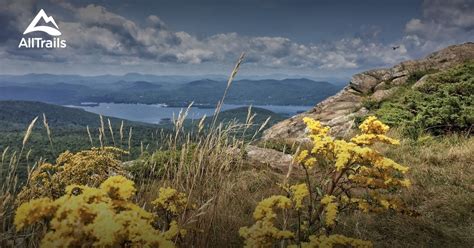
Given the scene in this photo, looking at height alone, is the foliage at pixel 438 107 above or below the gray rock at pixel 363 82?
below

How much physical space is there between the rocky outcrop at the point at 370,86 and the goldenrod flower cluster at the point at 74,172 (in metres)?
13.2

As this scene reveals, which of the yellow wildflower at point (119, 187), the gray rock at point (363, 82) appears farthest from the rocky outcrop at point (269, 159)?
the gray rock at point (363, 82)

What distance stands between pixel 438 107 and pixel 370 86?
36.2 feet

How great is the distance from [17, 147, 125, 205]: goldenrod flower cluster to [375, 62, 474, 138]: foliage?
9286 mm

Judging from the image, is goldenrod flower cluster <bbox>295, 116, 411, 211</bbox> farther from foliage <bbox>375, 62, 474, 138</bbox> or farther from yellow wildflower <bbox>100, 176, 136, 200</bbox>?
foliage <bbox>375, 62, 474, 138</bbox>

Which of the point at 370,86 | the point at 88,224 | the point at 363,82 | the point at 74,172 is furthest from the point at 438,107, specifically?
the point at 88,224

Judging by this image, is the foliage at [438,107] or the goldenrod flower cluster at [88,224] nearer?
the goldenrod flower cluster at [88,224]

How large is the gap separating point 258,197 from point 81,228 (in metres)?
5.33

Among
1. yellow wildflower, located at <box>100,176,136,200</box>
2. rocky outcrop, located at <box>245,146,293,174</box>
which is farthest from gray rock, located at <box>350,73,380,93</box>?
yellow wildflower, located at <box>100,176,136,200</box>

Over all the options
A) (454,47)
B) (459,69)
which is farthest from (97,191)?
(454,47)

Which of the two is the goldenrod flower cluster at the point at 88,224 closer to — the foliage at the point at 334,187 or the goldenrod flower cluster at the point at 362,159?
the foliage at the point at 334,187

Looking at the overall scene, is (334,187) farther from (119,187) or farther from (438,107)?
(438,107)

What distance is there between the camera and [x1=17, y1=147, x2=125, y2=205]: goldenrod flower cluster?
4855mm

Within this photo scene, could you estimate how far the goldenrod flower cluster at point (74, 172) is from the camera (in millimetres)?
4855
